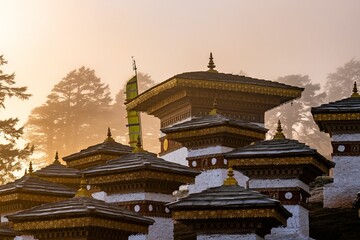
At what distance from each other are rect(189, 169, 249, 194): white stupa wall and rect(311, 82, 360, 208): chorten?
13.3 feet

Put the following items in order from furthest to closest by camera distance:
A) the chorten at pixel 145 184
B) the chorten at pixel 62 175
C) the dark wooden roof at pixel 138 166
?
the chorten at pixel 62 175 < the chorten at pixel 145 184 < the dark wooden roof at pixel 138 166

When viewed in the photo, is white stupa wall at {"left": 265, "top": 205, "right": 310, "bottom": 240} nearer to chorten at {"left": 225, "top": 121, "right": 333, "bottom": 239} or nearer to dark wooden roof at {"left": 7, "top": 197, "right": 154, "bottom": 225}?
chorten at {"left": 225, "top": 121, "right": 333, "bottom": 239}

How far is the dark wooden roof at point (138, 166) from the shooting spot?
25.3 meters

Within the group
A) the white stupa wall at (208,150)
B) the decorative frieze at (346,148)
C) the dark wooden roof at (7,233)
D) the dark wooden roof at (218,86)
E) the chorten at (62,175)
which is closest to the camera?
the dark wooden roof at (7,233)

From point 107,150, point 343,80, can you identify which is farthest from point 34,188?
point 343,80

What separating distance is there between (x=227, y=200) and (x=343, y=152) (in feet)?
36.2

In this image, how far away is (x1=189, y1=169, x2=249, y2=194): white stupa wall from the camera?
2926 centimetres

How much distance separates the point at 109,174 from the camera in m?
26.0

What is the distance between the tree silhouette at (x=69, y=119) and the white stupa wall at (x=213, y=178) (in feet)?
156

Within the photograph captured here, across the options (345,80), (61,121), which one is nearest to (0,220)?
(61,121)

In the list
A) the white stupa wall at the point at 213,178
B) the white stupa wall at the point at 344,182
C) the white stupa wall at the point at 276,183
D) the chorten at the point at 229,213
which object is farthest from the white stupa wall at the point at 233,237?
the white stupa wall at the point at 344,182

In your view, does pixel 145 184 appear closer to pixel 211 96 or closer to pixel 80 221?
pixel 80 221

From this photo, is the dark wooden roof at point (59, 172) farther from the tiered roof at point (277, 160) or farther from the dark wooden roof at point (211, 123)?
the tiered roof at point (277, 160)

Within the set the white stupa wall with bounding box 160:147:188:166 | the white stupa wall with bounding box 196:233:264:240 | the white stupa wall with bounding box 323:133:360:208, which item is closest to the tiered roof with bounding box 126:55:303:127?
the white stupa wall with bounding box 160:147:188:166
